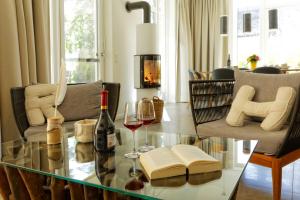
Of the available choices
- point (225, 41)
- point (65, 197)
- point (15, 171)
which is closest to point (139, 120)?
point (65, 197)

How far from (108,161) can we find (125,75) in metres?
3.93

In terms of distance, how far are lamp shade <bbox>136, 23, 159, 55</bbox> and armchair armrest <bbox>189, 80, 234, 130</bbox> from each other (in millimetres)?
2693

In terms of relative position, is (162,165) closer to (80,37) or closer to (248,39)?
(80,37)

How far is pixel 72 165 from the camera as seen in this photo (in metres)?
1.14

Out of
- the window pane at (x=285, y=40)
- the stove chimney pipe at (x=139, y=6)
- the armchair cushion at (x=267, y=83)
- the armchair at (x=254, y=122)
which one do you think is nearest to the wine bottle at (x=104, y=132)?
the armchair at (x=254, y=122)

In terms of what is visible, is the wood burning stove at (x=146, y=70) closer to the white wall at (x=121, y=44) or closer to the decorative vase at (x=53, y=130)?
the white wall at (x=121, y=44)

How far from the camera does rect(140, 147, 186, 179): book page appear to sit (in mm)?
958

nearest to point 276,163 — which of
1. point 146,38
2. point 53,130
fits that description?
point 53,130

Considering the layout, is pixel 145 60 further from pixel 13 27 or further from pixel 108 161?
pixel 108 161

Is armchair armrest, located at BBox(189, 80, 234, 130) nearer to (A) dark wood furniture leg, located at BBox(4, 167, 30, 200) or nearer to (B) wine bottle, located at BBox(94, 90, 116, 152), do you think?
(B) wine bottle, located at BBox(94, 90, 116, 152)

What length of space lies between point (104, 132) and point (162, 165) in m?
0.37

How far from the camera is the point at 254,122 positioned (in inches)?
86.4

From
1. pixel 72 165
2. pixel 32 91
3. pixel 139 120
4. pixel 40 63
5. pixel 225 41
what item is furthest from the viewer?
pixel 225 41

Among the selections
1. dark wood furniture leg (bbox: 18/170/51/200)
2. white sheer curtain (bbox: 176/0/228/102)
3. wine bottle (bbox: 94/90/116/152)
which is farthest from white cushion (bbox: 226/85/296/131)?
white sheer curtain (bbox: 176/0/228/102)
